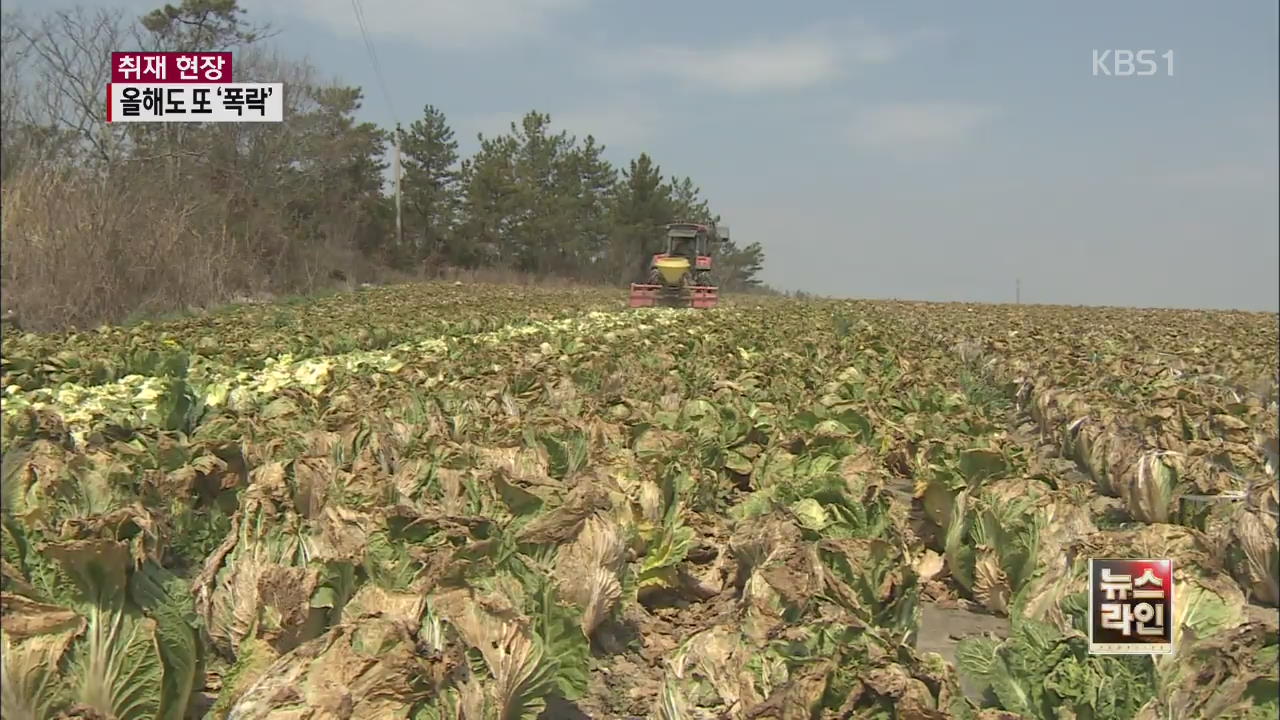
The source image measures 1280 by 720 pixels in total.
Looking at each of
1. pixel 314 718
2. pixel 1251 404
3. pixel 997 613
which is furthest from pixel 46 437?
pixel 1251 404

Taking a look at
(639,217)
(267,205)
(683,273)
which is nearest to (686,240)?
(683,273)

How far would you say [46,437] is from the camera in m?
5.34

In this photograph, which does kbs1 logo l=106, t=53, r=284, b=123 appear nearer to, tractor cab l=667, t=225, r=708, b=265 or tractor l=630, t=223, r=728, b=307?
tractor l=630, t=223, r=728, b=307

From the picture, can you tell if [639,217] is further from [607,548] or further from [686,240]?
[607,548]

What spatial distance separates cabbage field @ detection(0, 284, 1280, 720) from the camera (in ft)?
9.44

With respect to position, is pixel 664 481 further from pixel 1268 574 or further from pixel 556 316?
pixel 556 316

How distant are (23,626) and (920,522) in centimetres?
493

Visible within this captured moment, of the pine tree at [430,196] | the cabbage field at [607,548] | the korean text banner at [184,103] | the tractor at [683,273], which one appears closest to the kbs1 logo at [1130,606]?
the cabbage field at [607,548]

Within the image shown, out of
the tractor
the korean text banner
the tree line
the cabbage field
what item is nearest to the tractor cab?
the tractor

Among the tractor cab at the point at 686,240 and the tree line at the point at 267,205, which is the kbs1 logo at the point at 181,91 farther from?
the tractor cab at the point at 686,240

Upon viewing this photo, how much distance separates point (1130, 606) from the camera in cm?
278

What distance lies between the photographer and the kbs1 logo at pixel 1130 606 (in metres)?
2.72

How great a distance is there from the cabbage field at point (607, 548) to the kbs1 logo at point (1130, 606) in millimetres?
195
